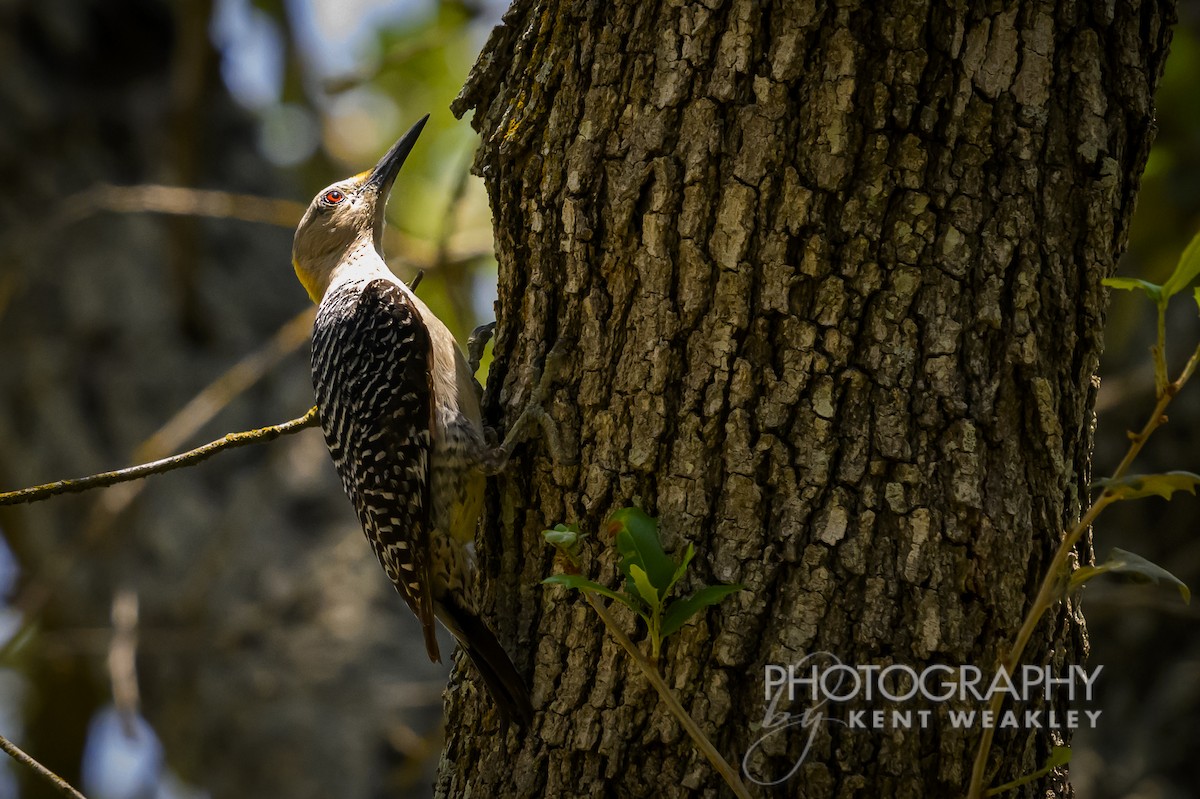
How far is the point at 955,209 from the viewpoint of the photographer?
6.95 ft

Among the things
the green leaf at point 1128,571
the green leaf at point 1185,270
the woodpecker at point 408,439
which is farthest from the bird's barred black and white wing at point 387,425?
the green leaf at point 1185,270

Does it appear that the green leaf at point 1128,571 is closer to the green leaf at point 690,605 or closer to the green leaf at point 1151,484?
the green leaf at point 1151,484

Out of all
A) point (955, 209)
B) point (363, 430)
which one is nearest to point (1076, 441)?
point (955, 209)

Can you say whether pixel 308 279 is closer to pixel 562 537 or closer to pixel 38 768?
pixel 38 768

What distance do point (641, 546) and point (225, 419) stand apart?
14.3ft

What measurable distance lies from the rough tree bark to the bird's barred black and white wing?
38.6 inches

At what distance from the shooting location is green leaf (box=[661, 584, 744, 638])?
2.04 meters

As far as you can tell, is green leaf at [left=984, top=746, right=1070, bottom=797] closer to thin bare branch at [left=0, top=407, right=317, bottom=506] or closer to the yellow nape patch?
thin bare branch at [left=0, top=407, right=317, bottom=506]

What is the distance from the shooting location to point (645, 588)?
6.64ft

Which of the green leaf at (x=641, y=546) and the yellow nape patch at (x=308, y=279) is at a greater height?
the yellow nape patch at (x=308, y=279)

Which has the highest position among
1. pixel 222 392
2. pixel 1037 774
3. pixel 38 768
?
pixel 222 392

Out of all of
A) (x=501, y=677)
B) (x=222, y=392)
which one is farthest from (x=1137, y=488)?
(x=222, y=392)

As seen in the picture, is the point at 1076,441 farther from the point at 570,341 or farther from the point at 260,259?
the point at 260,259

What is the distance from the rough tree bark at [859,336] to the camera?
2111mm
